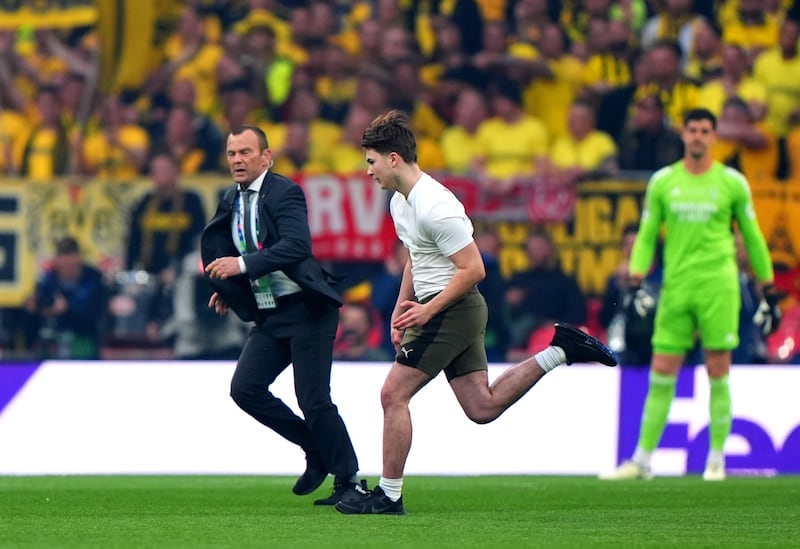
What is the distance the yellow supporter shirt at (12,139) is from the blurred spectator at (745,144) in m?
7.68

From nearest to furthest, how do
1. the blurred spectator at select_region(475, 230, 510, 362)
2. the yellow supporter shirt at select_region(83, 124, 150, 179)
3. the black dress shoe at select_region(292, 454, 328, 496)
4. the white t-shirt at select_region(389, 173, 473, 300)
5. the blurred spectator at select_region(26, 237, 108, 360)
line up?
the white t-shirt at select_region(389, 173, 473, 300), the black dress shoe at select_region(292, 454, 328, 496), the blurred spectator at select_region(475, 230, 510, 362), the blurred spectator at select_region(26, 237, 108, 360), the yellow supporter shirt at select_region(83, 124, 150, 179)

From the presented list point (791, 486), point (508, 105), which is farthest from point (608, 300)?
point (791, 486)

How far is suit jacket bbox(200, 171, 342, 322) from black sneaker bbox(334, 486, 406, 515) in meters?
1.10

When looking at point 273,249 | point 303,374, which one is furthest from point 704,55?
point 273,249

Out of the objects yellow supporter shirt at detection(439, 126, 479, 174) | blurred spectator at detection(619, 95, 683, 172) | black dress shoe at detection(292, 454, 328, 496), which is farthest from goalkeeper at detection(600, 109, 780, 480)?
yellow supporter shirt at detection(439, 126, 479, 174)

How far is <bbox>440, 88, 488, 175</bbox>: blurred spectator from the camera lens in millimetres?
16828

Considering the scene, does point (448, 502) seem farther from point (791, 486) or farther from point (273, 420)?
point (791, 486)

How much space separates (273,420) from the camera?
349 inches

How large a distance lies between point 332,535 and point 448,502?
218cm

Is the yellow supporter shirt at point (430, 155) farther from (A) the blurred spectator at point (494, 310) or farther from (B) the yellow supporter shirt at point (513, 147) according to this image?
(A) the blurred spectator at point (494, 310)

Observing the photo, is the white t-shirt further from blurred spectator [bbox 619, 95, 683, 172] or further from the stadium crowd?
blurred spectator [bbox 619, 95, 683, 172]

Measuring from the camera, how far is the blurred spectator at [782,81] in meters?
16.1

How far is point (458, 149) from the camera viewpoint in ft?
55.5

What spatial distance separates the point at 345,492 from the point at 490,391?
1035 millimetres
